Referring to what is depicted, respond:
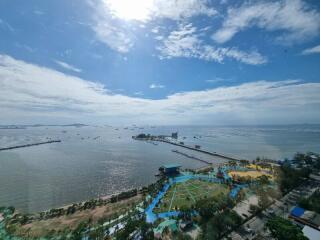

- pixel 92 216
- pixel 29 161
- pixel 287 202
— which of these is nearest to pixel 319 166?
pixel 287 202

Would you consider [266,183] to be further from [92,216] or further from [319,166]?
[92,216]

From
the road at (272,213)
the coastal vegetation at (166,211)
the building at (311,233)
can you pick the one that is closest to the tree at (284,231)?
the coastal vegetation at (166,211)

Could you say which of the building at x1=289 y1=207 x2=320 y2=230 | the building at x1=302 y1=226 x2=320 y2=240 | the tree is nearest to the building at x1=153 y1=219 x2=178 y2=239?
the tree

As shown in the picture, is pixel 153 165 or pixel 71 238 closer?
pixel 71 238

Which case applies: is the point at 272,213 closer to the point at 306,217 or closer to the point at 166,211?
the point at 306,217

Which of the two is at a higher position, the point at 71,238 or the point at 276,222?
the point at 276,222

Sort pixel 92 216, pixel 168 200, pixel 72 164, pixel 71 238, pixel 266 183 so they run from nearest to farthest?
pixel 71 238, pixel 92 216, pixel 168 200, pixel 266 183, pixel 72 164

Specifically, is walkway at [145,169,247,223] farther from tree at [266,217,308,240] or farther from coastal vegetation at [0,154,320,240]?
tree at [266,217,308,240]
